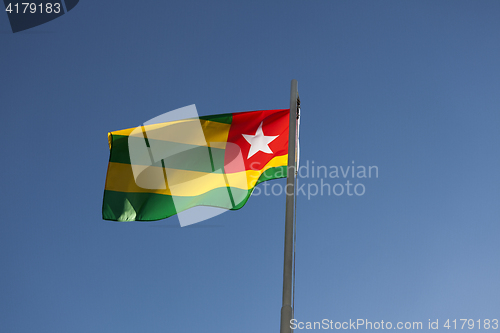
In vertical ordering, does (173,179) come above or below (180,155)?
below

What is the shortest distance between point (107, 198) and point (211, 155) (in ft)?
10.1

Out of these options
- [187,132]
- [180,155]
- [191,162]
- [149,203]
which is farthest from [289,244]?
[187,132]

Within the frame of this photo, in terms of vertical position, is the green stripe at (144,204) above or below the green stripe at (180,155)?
below

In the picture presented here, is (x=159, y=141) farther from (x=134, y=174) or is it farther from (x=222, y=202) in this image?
(x=222, y=202)

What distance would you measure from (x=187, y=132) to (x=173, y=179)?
4.70 ft

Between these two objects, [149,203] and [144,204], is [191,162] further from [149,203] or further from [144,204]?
[144,204]

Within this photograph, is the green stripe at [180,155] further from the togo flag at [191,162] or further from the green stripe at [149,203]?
the green stripe at [149,203]

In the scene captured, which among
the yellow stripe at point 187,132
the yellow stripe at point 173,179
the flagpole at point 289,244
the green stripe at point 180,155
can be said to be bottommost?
the flagpole at point 289,244

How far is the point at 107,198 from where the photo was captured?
14.2 m

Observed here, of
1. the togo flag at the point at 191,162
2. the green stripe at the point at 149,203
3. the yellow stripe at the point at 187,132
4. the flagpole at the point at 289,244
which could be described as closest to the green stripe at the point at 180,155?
the togo flag at the point at 191,162

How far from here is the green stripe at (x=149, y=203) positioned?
13.9 meters

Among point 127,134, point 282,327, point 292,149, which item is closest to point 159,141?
point 127,134

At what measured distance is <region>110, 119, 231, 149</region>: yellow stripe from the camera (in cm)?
1444

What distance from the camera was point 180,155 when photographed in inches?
575
